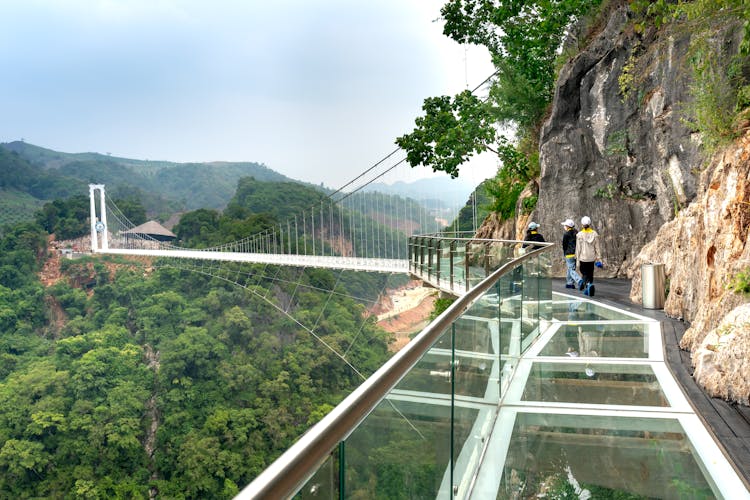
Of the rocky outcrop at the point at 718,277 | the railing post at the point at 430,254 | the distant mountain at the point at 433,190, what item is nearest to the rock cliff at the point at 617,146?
the railing post at the point at 430,254

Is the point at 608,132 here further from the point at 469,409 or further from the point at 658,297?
the point at 469,409

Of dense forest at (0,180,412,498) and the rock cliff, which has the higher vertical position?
the rock cliff

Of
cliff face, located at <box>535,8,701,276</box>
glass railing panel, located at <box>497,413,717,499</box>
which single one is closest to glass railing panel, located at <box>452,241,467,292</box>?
cliff face, located at <box>535,8,701,276</box>

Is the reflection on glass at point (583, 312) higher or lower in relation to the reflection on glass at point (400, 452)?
lower

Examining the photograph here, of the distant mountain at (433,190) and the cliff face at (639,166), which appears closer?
the cliff face at (639,166)

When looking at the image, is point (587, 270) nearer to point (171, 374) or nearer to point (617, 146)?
point (617, 146)

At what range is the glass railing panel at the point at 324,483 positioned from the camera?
943mm

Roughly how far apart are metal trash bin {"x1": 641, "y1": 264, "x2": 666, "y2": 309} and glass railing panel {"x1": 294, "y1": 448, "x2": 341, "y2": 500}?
7973 mm

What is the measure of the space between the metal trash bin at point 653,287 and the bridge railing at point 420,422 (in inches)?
181

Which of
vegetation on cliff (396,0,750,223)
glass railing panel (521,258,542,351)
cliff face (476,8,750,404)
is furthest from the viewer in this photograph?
vegetation on cliff (396,0,750,223)

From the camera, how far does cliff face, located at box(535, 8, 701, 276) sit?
39.9ft

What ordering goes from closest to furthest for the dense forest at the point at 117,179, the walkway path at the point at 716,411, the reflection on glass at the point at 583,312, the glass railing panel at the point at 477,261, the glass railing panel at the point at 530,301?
the walkway path at the point at 716,411, the glass railing panel at the point at 530,301, the reflection on glass at the point at 583,312, the glass railing panel at the point at 477,261, the dense forest at the point at 117,179

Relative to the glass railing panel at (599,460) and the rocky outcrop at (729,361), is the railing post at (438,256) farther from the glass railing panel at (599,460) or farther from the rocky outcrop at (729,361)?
the glass railing panel at (599,460)

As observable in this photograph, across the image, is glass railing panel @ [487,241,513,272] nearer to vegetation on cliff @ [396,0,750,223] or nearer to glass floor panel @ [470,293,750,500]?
glass floor panel @ [470,293,750,500]
